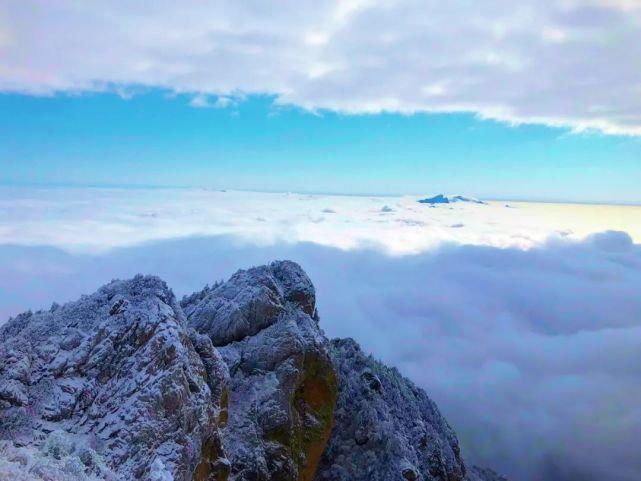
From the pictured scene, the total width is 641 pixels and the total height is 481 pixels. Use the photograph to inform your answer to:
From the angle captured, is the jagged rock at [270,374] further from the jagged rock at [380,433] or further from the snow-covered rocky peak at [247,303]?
the jagged rock at [380,433]

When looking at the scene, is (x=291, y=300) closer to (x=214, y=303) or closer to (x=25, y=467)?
(x=214, y=303)

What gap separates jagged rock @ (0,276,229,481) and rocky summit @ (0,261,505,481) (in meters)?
0.05

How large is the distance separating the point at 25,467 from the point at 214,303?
850 inches

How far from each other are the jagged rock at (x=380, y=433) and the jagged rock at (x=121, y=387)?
52.3 ft

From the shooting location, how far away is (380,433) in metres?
38.4

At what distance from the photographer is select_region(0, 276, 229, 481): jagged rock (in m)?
17.9

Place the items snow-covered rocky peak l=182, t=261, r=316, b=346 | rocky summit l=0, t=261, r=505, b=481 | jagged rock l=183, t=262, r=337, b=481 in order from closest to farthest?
rocky summit l=0, t=261, r=505, b=481
jagged rock l=183, t=262, r=337, b=481
snow-covered rocky peak l=182, t=261, r=316, b=346

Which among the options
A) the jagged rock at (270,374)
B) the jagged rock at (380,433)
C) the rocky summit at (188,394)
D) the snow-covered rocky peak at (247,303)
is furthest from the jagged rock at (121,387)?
the jagged rock at (380,433)

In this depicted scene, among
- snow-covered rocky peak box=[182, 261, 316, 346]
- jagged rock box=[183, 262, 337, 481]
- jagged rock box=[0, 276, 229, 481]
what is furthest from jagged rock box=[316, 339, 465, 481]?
jagged rock box=[0, 276, 229, 481]

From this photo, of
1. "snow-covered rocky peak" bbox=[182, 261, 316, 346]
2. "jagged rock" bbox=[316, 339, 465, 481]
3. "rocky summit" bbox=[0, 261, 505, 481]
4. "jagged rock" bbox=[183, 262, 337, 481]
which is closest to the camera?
"rocky summit" bbox=[0, 261, 505, 481]

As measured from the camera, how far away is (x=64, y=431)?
17859 mm

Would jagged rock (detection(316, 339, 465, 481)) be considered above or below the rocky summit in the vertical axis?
below

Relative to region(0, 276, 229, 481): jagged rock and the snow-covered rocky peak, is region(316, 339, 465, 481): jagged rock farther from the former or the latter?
region(0, 276, 229, 481): jagged rock

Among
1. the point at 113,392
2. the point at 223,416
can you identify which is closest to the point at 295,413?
the point at 223,416
